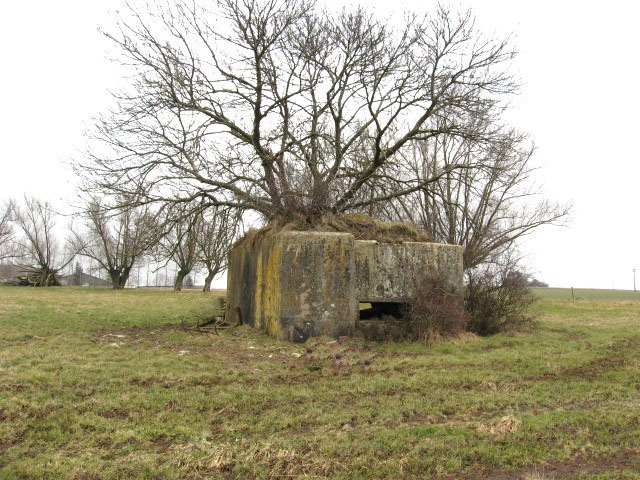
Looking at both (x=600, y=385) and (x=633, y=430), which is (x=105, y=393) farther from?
(x=600, y=385)

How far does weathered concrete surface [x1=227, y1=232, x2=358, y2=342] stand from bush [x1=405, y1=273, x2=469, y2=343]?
1.18 meters

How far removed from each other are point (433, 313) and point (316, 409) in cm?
521

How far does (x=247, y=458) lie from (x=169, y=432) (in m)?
1.12

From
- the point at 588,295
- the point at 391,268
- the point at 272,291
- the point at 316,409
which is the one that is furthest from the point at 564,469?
the point at 588,295

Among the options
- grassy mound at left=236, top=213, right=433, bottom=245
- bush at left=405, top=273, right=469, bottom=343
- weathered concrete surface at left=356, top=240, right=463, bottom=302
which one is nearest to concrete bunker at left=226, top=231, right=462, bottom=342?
weathered concrete surface at left=356, top=240, right=463, bottom=302

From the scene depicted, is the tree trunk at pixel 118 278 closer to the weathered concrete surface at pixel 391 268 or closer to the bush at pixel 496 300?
the weathered concrete surface at pixel 391 268

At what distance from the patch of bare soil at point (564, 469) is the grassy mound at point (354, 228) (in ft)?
24.8

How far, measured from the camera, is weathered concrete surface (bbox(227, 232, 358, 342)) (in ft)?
34.1

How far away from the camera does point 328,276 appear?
10602mm

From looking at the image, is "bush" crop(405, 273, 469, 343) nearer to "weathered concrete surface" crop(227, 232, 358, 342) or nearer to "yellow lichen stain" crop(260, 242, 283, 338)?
"weathered concrete surface" crop(227, 232, 358, 342)

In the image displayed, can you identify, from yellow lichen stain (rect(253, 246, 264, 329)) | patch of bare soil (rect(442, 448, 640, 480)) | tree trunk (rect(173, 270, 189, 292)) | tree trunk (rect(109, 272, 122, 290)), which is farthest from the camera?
tree trunk (rect(109, 272, 122, 290))

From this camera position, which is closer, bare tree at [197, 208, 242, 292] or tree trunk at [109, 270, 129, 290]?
bare tree at [197, 208, 242, 292]

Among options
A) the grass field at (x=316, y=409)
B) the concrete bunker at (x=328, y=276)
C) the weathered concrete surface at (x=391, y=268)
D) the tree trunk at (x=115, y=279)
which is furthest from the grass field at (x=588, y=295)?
the tree trunk at (x=115, y=279)

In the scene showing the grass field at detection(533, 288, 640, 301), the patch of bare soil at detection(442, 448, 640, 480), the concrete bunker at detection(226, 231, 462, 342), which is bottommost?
the patch of bare soil at detection(442, 448, 640, 480)
